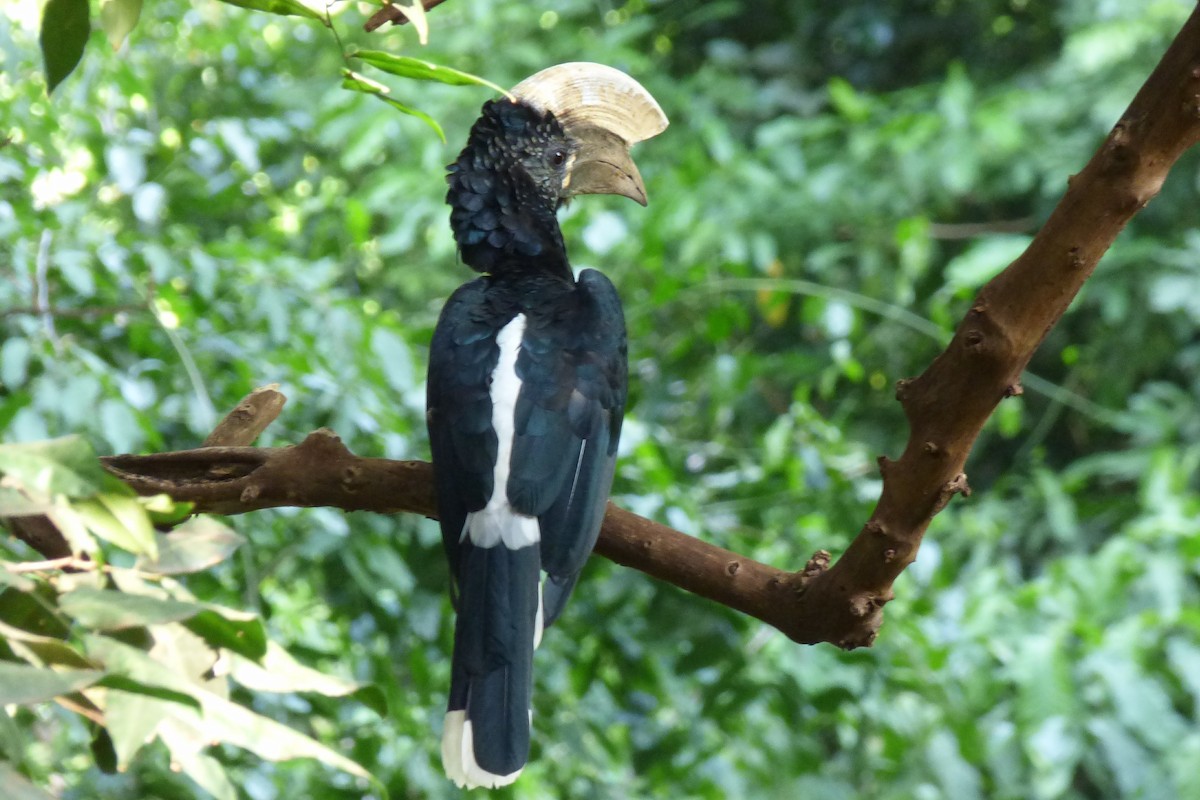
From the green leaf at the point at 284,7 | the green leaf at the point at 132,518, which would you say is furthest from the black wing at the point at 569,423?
the green leaf at the point at 132,518

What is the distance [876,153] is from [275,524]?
2.18 meters

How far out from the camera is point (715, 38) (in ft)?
14.1

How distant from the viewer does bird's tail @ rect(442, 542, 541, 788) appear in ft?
4.11

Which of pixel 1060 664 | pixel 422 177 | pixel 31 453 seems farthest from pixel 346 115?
pixel 31 453

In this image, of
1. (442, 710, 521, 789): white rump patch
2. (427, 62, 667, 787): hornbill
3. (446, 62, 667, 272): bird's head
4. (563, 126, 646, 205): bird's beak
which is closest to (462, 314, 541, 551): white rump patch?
(427, 62, 667, 787): hornbill

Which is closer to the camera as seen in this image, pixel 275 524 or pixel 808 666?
pixel 275 524

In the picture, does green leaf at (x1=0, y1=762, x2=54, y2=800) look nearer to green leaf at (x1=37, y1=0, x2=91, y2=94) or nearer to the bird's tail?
green leaf at (x1=37, y1=0, x2=91, y2=94)

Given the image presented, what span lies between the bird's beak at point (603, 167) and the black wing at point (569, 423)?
0.28 meters

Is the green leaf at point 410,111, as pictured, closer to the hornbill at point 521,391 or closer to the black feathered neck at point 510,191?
the hornbill at point 521,391

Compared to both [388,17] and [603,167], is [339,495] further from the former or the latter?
[603,167]

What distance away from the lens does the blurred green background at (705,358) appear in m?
1.96

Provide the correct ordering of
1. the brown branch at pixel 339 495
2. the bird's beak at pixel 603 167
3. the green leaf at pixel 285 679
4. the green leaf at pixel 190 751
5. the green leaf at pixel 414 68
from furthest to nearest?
the bird's beak at pixel 603 167
the brown branch at pixel 339 495
the green leaf at pixel 414 68
the green leaf at pixel 285 679
the green leaf at pixel 190 751

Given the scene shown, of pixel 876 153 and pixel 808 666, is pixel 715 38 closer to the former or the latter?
pixel 876 153

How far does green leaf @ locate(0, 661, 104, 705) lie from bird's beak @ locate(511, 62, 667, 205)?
130 cm
